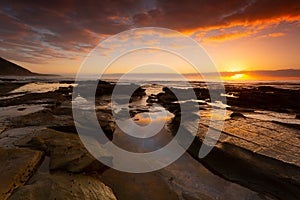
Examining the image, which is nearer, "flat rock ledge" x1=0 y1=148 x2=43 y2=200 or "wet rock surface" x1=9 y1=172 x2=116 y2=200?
"wet rock surface" x1=9 y1=172 x2=116 y2=200

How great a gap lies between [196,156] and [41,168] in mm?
5015

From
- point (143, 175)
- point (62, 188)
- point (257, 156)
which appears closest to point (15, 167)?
point (62, 188)

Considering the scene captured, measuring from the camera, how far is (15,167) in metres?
3.94

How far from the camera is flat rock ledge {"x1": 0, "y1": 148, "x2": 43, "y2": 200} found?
3396 millimetres

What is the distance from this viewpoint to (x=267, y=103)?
20.7 m

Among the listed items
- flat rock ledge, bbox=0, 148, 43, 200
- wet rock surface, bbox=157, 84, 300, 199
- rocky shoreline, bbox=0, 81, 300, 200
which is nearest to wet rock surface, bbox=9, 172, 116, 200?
rocky shoreline, bbox=0, 81, 300, 200

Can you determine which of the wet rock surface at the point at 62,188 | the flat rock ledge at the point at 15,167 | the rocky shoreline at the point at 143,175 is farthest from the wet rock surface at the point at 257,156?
the flat rock ledge at the point at 15,167

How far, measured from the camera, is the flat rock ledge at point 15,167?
134 inches

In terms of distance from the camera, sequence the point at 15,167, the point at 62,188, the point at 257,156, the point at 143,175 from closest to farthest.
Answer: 1. the point at 62,188
2. the point at 15,167
3. the point at 143,175
4. the point at 257,156

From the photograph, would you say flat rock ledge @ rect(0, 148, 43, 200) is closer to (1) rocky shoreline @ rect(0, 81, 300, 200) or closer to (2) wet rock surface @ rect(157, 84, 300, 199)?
(1) rocky shoreline @ rect(0, 81, 300, 200)

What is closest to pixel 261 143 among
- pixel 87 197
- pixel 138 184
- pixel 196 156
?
pixel 196 156

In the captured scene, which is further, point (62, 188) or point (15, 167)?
point (15, 167)

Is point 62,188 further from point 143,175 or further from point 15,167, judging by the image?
point 143,175

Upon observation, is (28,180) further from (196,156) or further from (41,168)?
(196,156)
